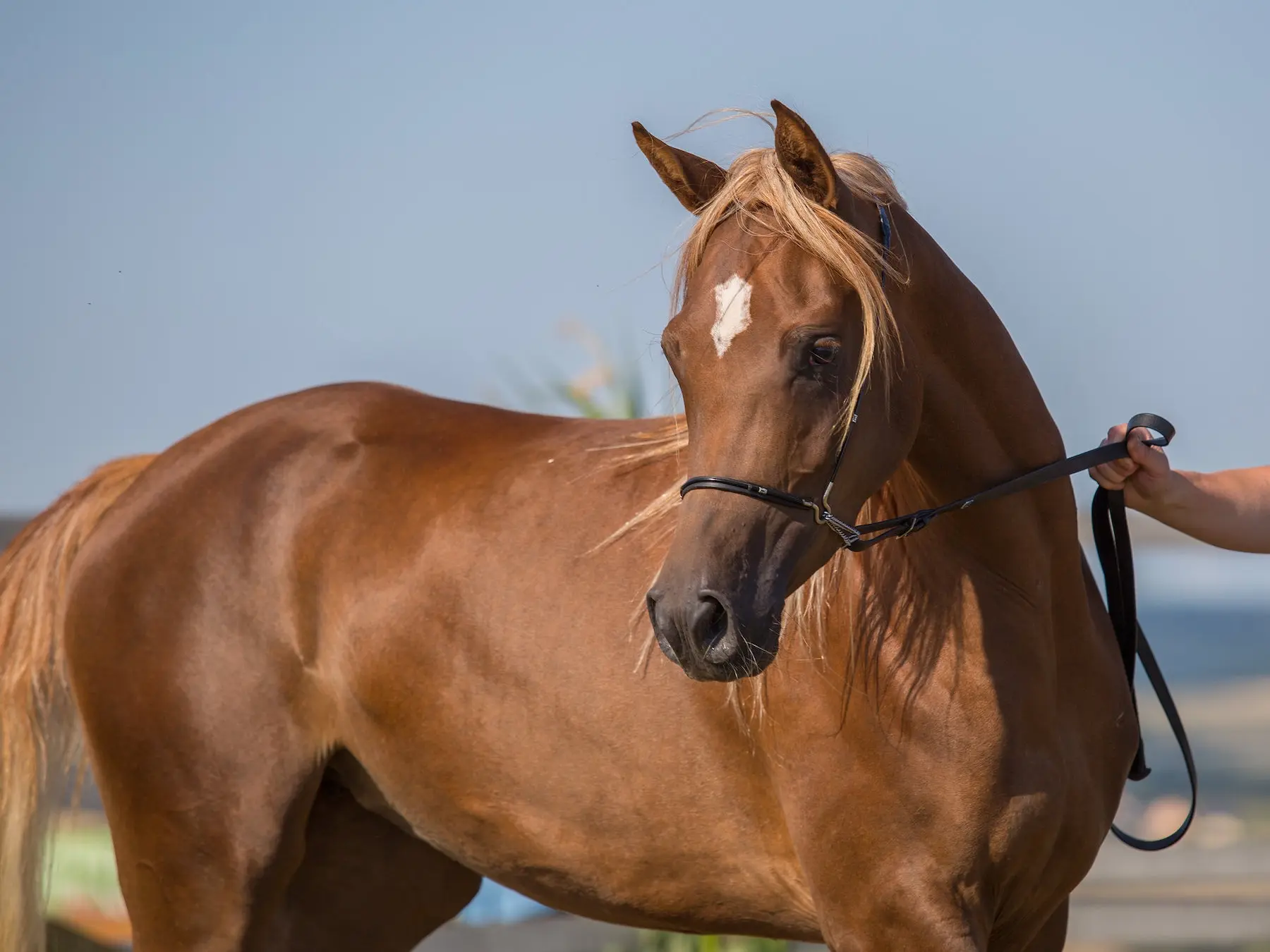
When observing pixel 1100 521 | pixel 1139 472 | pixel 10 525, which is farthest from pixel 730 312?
pixel 10 525

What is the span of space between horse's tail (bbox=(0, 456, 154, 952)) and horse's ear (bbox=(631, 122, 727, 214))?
194cm

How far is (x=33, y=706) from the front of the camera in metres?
3.51

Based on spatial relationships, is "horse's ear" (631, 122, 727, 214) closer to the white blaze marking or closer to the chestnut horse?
the chestnut horse

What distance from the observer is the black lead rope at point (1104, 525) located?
2.07 metres

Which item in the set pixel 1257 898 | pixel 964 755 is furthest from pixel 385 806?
pixel 1257 898

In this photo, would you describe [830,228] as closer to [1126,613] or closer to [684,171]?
[684,171]

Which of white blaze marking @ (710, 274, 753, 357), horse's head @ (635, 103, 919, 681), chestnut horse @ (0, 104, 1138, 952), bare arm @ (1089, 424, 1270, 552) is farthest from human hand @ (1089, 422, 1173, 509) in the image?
white blaze marking @ (710, 274, 753, 357)

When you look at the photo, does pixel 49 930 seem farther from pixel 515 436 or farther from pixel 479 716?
pixel 515 436

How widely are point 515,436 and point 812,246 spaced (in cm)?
→ 128

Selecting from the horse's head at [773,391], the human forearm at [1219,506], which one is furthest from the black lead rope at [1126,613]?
the horse's head at [773,391]

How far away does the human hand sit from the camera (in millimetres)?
2505

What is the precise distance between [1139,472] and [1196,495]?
0.13m

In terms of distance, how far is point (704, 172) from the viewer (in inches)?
94.6

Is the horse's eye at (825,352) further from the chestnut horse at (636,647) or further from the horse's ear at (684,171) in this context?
the horse's ear at (684,171)
